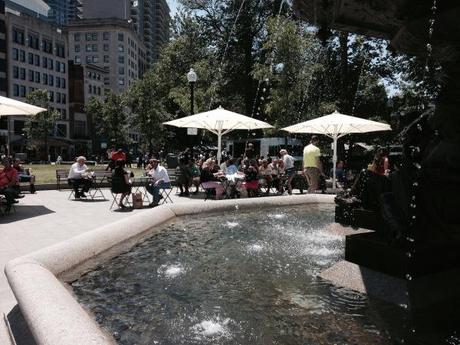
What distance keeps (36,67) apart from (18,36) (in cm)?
608

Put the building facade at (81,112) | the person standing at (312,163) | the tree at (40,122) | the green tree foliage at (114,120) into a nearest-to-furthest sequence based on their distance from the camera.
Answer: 1. the person standing at (312,163)
2. the tree at (40,122)
3. the green tree foliage at (114,120)
4. the building facade at (81,112)

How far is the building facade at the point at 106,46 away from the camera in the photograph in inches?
4803

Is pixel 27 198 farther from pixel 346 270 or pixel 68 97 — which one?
pixel 68 97

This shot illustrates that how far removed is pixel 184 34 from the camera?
39.8m

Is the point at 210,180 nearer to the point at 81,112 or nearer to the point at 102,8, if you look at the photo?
the point at 81,112

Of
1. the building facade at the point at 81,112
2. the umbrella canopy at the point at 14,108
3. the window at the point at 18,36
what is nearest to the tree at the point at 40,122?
the window at the point at 18,36

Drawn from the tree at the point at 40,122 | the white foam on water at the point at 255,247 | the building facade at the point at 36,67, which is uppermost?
the building facade at the point at 36,67

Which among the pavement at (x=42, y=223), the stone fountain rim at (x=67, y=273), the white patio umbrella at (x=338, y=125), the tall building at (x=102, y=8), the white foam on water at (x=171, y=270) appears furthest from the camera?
the tall building at (x=102, y=8)

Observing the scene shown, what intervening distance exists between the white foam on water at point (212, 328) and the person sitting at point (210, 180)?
9812 millimetres

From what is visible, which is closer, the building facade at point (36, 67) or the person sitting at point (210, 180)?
the person sitting at point (210, 180)

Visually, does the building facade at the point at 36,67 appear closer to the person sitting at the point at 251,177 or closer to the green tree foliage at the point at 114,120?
the green tree foliage at the point at 114,120

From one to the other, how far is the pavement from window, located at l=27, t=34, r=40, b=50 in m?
70.6

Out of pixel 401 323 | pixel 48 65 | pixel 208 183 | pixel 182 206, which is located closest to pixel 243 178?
pixel 208 183

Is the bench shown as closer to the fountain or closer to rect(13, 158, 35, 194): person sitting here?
rect(13, 158, 35, 194): person sitting
